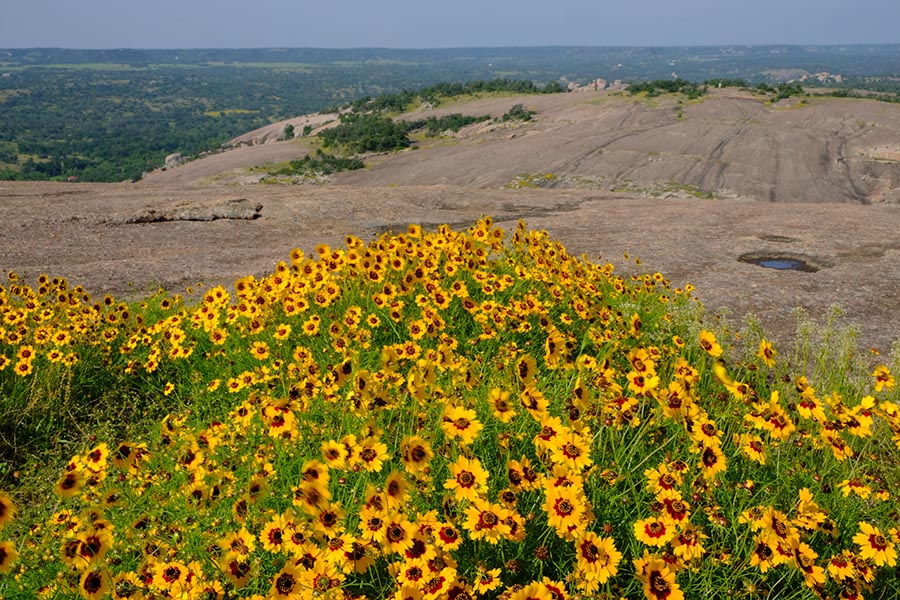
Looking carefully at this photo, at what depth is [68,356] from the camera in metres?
5.11

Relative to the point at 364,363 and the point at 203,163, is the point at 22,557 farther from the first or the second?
the point at 203,163

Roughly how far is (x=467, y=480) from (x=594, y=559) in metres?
0.57

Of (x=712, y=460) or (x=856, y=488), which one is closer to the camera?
(x=712, y=460)

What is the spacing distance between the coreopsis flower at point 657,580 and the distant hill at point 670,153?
33.6 metres

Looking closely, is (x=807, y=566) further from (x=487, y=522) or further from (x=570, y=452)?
(x=487, y=522)

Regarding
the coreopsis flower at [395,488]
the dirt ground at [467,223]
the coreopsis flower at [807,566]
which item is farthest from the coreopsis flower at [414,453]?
the dirt ground at [467,223]

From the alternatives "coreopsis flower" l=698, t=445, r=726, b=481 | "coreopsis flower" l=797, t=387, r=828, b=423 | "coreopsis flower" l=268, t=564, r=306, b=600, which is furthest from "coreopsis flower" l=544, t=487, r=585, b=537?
"coreopsis flower" l=797, t=387, r=828, b=423

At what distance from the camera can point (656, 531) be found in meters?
2.46

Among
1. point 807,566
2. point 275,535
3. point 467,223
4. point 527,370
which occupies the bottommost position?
point 467,223

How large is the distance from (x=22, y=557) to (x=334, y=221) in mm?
11584

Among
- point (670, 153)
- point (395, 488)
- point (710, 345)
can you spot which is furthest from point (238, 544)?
point (670, 153)

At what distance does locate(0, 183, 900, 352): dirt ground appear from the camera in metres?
9.07

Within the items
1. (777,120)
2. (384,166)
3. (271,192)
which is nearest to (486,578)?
(271,192)

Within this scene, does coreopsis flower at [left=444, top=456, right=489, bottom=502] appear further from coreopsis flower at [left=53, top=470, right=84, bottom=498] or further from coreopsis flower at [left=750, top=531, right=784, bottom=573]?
coreopsis flower at [left=53, top=470, right=84, bottom=498]
